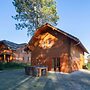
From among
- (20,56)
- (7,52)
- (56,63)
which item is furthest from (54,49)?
(20,56)

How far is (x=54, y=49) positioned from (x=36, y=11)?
51.6ft

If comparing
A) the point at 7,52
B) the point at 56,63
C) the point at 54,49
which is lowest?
the point at 56,63

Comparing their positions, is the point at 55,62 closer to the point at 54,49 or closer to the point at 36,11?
the point at 54,49

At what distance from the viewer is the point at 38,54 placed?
35.4 m

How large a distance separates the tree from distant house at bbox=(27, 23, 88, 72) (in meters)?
12.4

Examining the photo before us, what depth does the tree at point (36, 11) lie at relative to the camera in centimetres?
4684

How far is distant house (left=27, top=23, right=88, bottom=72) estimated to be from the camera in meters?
32.2

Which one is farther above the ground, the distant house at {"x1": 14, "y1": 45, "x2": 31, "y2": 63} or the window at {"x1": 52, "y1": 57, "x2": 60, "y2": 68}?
the distant house at {"x1": 14, "y1": 45, "x2": 31, "y2": 63}

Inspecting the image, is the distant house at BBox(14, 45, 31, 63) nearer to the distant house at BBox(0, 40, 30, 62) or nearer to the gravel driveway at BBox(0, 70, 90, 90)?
the distant house at BBox(0, 40, 30, 62)

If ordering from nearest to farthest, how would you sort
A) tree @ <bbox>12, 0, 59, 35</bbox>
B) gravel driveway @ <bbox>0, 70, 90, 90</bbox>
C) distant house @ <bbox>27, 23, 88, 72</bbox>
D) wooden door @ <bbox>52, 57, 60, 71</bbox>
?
gravel driveway @ <bbox>0, 70, 90, 90</bbox> < distant house @ <bbox>27, 23, 88, 72</bbox> < wooden door @ <bbox>52, 57, 60, 71</bbox> < tree @ <bbox>12, 0, 59, 35</bbox>

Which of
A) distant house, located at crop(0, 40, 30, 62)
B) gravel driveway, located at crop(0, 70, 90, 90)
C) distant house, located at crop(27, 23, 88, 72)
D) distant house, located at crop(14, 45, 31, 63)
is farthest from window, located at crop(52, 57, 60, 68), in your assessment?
distant house, located at crop(14, 45, 31, 63)

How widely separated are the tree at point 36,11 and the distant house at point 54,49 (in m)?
12.4

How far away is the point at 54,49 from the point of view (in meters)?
33.5

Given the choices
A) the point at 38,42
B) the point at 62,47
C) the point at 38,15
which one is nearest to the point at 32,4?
the point at 38,15
